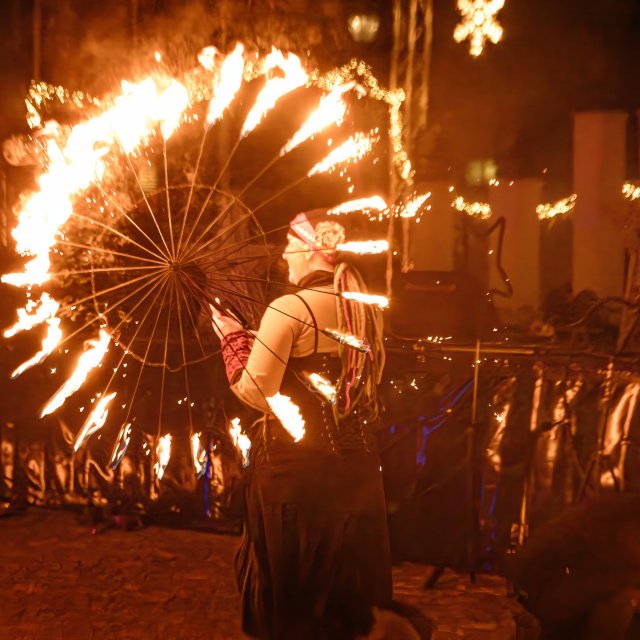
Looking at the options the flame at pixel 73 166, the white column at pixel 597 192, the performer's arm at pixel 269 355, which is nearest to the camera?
the performer's arm at pixel 269 355

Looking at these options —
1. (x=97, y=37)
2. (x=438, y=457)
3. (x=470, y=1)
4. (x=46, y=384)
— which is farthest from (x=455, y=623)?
(x=97, y=37)

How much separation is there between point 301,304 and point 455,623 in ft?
7.31

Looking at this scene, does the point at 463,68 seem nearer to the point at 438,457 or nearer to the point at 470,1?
the point at 470,1

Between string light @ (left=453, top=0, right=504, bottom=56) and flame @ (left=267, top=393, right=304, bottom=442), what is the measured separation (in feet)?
9.79

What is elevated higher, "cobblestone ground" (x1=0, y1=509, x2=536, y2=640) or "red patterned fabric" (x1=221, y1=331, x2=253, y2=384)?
"red patterned fabric" (x1=221, y1=331, x2=253, y2=384)

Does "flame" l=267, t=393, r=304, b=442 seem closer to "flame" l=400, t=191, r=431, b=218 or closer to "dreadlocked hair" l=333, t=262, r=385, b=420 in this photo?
"dreadlocked hair" l=333, t=262, r=385, b=420

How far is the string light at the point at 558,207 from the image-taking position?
5269 millimetres

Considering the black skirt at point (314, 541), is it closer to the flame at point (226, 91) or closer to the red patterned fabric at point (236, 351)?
the red patterned fabric at point (236, 351)

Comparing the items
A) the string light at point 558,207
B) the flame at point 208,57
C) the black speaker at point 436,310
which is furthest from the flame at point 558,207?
the flame at point 208,57

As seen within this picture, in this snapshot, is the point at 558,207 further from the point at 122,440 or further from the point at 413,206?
the point at 122,440

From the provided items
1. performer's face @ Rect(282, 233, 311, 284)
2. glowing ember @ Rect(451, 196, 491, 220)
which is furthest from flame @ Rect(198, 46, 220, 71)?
performer's face @ Rect(282, 233, 311, 284)

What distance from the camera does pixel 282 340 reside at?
10.9ft

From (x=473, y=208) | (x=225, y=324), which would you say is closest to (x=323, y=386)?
(x=225, y=324)

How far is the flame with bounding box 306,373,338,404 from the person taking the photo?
11.2 ft
